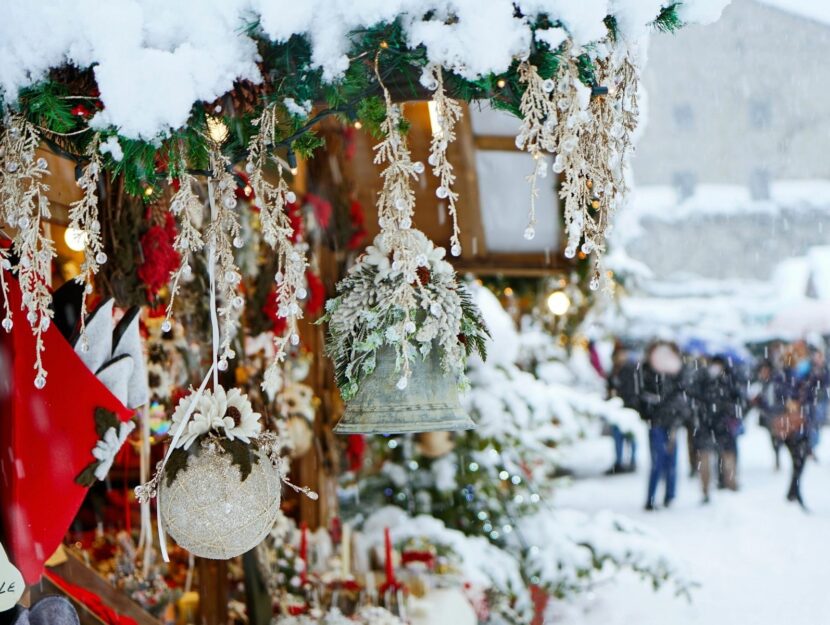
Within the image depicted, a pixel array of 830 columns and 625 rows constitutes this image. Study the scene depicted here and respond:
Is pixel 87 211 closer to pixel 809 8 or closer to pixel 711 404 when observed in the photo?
pixel 711 404

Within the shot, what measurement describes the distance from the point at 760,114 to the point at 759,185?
1.89 m

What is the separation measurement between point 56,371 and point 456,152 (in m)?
3.38

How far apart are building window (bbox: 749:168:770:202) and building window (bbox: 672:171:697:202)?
1644 mm

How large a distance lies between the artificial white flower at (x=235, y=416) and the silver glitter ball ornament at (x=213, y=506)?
6 centimetres

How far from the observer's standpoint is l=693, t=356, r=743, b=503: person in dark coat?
31.8 ft

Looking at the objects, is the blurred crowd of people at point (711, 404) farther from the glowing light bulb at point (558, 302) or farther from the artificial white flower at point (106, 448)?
the artificial white flower at point (106, 448)

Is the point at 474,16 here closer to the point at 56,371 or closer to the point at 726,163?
the point at 56,371

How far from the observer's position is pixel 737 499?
9836 mm

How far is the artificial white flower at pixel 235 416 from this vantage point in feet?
6.79

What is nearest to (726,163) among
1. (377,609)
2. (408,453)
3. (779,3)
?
(779,3)

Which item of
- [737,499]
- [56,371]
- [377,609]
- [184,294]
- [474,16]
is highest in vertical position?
Answer: [474,16]

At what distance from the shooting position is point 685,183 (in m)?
26.9

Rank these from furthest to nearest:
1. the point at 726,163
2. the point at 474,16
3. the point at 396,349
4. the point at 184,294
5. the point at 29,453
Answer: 1. the point at 726,163
2. the point at 184,294
3. the point at 29,453
4. the point at 396,349
5. the point at 474,16

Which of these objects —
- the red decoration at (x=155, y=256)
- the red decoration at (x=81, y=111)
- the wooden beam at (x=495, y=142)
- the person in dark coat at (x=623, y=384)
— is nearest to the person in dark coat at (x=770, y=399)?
the person in dark coat at (x=623, y=384)
